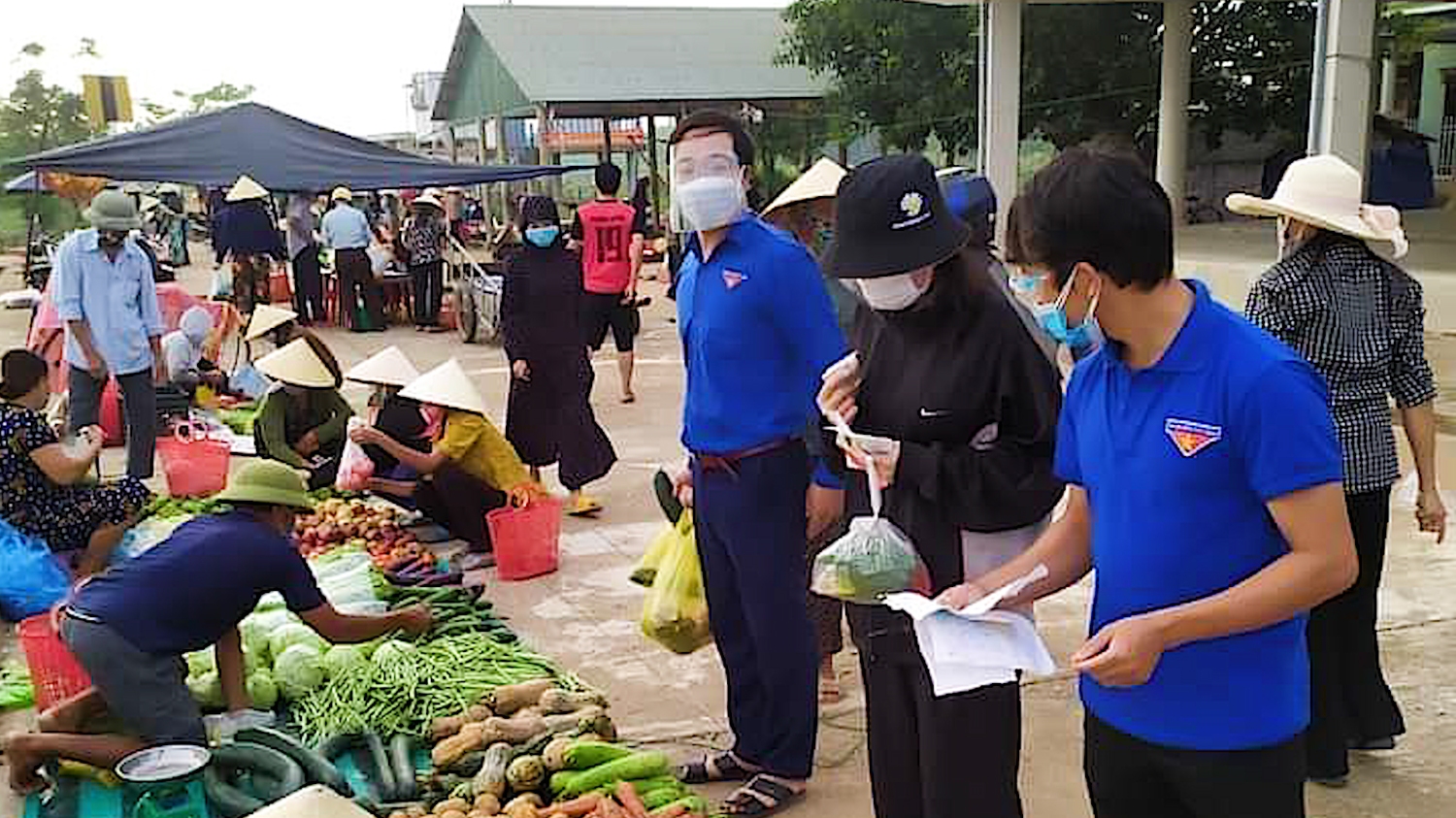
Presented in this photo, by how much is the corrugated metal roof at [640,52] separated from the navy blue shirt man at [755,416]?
61.0 feet

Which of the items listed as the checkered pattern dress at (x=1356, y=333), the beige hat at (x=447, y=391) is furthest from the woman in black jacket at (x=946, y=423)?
the beige hat at (x=447, y=391)

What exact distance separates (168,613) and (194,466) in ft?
12.5

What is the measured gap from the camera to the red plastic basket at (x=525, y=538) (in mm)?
5812

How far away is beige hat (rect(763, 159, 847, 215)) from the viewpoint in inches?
170

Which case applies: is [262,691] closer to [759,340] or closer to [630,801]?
[630,801]

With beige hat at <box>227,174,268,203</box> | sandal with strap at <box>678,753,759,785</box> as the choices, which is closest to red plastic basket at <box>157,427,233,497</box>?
sandal with strap at <box>678,753,759,785</box>

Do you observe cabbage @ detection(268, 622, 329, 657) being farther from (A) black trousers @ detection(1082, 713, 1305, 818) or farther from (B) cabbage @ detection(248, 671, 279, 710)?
(A) black trousers @ detection(1082, 713, 1305, 818)

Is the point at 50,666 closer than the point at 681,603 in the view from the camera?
No

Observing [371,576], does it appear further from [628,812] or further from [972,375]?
[972,375]

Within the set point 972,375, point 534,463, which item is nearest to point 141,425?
point 534,463

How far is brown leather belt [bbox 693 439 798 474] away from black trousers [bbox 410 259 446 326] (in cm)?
1198

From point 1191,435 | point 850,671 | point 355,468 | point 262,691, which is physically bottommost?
point 850,671

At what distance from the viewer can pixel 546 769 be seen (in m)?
3.70

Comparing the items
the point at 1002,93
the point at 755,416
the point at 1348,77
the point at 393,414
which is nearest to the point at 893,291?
the point at 755,416
